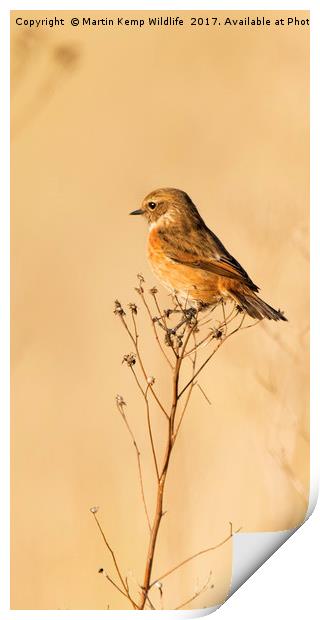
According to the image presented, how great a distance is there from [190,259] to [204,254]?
0.04 m

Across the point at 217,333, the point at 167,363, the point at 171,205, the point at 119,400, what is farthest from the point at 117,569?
the point at 171,205

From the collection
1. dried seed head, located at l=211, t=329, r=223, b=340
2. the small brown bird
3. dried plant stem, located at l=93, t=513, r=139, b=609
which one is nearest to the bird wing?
the small brown bird

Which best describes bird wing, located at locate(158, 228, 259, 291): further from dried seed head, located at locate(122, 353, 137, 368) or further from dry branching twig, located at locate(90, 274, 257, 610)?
dried seed head, located at locate(122, 353, 137, 368)

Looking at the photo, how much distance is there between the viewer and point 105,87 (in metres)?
1.87

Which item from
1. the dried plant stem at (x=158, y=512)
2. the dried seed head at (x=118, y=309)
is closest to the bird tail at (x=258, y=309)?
the dried plant stem at (x=158, y=512)

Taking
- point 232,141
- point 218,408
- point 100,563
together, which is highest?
point 232,141

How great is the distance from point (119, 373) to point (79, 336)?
0.43ft

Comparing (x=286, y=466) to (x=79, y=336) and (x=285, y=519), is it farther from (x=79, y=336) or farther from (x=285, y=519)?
(x=79, y=336)

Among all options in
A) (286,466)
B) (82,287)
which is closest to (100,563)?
(286,466)

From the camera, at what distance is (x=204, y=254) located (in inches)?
72.7

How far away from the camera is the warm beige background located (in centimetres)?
187

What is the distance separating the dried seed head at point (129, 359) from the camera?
1852mm

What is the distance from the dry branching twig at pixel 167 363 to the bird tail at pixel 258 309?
2 cm

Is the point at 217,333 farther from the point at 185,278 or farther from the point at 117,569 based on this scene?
the point at 117,569
